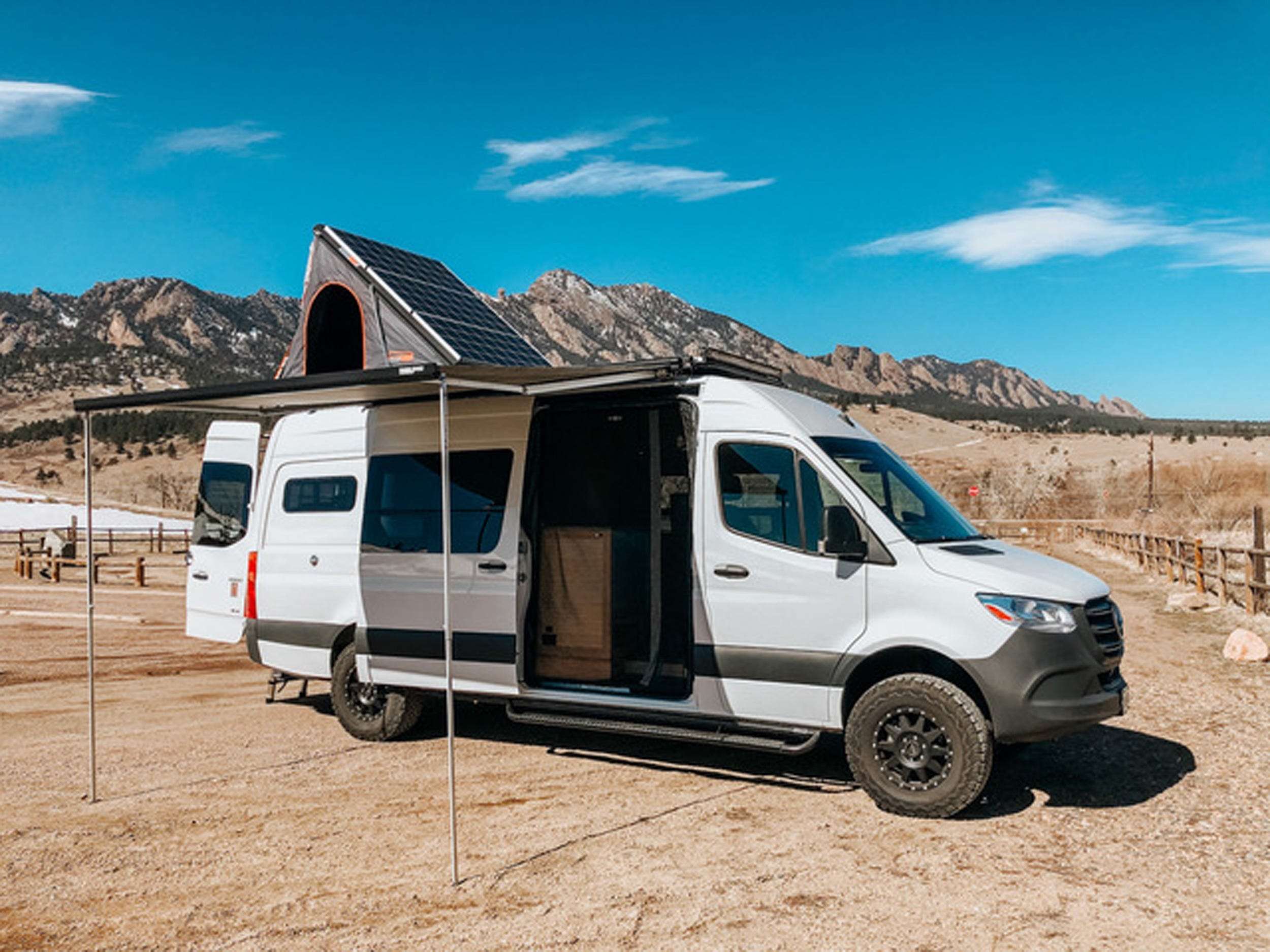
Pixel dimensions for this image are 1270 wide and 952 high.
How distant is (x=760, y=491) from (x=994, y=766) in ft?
8.46

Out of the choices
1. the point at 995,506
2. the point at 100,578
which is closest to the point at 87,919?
the point at 100,578

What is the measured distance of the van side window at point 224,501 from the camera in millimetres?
10516

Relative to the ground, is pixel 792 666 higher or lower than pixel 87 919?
higher

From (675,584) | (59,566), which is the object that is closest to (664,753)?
(675,584)

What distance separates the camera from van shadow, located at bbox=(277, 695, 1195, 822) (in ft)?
22.3

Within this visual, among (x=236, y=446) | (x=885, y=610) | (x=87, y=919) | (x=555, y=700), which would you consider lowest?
(x=87, y=919)

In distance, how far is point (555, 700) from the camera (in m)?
7.54

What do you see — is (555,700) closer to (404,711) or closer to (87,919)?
(404,711)

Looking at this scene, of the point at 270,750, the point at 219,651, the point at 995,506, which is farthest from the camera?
the point at 995,506

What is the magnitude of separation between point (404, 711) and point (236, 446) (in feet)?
12.9

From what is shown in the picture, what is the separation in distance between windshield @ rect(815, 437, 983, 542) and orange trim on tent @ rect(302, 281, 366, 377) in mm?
9092

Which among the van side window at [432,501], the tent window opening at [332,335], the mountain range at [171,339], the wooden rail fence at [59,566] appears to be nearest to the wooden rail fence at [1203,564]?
the van side window at [432,501]

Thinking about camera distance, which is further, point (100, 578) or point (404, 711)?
point (100, 578)

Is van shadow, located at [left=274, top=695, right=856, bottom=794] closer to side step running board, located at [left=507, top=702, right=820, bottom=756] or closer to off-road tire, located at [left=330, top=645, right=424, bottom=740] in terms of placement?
off-road tire, located at [left=330, top=645, right=424, bottom=740]
